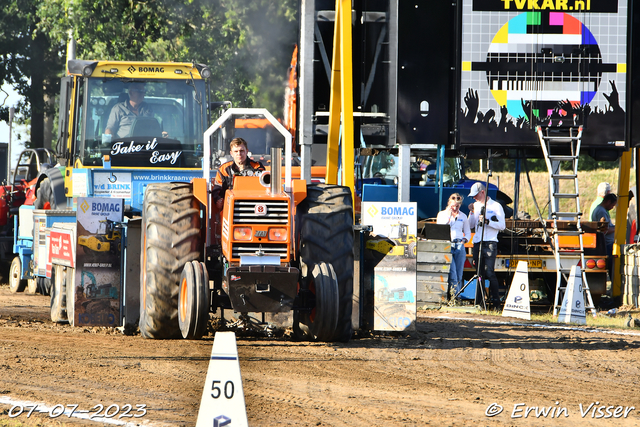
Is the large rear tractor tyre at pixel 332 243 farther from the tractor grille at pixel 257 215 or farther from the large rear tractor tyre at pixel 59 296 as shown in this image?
the large rear tractor tyre at pixel 59 296

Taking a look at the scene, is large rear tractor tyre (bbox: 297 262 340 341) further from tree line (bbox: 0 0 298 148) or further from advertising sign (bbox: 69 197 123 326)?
tree line (bbox: 0 0 298 148)

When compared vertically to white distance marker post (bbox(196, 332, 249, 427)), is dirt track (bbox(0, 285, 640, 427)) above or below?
below

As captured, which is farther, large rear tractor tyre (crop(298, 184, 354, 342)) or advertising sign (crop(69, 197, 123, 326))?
advertising sign (crop(69, 197, 123, 326))

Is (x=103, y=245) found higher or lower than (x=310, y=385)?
higher

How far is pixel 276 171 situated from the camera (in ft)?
27.6

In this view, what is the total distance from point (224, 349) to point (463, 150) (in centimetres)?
922

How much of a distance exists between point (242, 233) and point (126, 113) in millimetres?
6215

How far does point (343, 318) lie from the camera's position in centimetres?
879

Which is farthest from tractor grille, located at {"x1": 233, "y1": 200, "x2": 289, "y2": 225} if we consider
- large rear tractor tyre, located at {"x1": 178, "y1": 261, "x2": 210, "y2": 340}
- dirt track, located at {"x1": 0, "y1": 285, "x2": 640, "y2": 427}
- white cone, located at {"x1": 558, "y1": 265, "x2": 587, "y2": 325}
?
white cone, located at {"x1": 558, "y1": 265, "x2": 587, "y2": 325}

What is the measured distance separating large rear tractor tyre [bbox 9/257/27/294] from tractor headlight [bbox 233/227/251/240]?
9.27 metres

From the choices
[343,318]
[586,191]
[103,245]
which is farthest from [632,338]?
[586,191]

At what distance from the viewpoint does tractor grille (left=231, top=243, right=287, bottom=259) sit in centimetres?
837

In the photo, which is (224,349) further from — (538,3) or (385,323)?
(538,3)

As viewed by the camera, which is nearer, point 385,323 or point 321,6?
point 385,323
